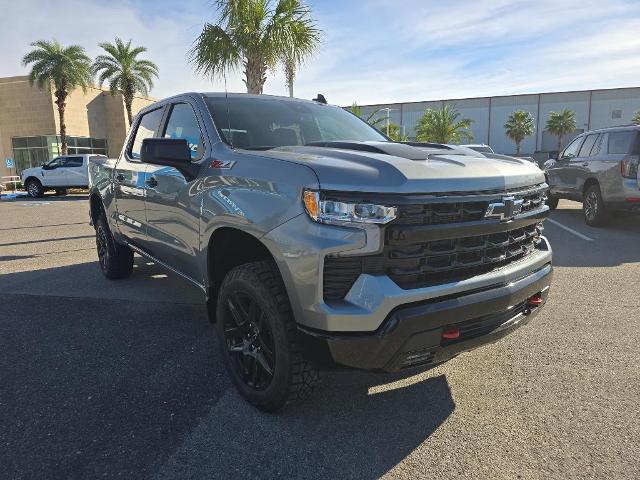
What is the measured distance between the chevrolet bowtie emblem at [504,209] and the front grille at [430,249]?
0.09ft

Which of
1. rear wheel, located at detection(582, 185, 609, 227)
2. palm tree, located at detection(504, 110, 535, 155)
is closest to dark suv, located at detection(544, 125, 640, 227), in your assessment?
rear wheel, located at detection(582, 185, 609, 227)

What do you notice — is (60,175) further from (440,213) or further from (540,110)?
(540,110)

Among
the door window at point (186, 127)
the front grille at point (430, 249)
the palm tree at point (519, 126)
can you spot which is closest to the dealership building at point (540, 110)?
the palm tree at point (519, 126)

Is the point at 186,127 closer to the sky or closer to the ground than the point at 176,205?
closer to the sky

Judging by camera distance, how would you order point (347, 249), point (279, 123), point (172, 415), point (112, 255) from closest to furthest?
point (347, 249), point (172, 415), point (279, 123), point (112, 255)

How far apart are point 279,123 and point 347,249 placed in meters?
1.75

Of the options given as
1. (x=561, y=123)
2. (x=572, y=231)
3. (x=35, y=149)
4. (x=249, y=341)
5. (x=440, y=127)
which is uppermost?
(x=561, y=123)

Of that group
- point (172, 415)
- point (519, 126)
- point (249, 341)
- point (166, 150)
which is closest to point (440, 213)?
point (249, 341)

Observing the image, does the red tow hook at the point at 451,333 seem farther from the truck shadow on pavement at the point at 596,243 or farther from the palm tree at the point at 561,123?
the palm tree at the point at 561,123

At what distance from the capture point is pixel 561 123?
5588 cm

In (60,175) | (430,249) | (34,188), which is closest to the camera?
(430,249)

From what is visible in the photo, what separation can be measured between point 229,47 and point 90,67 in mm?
21527

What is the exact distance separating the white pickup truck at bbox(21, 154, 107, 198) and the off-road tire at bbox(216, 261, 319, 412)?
2064 cm

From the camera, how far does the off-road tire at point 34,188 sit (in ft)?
69.7
